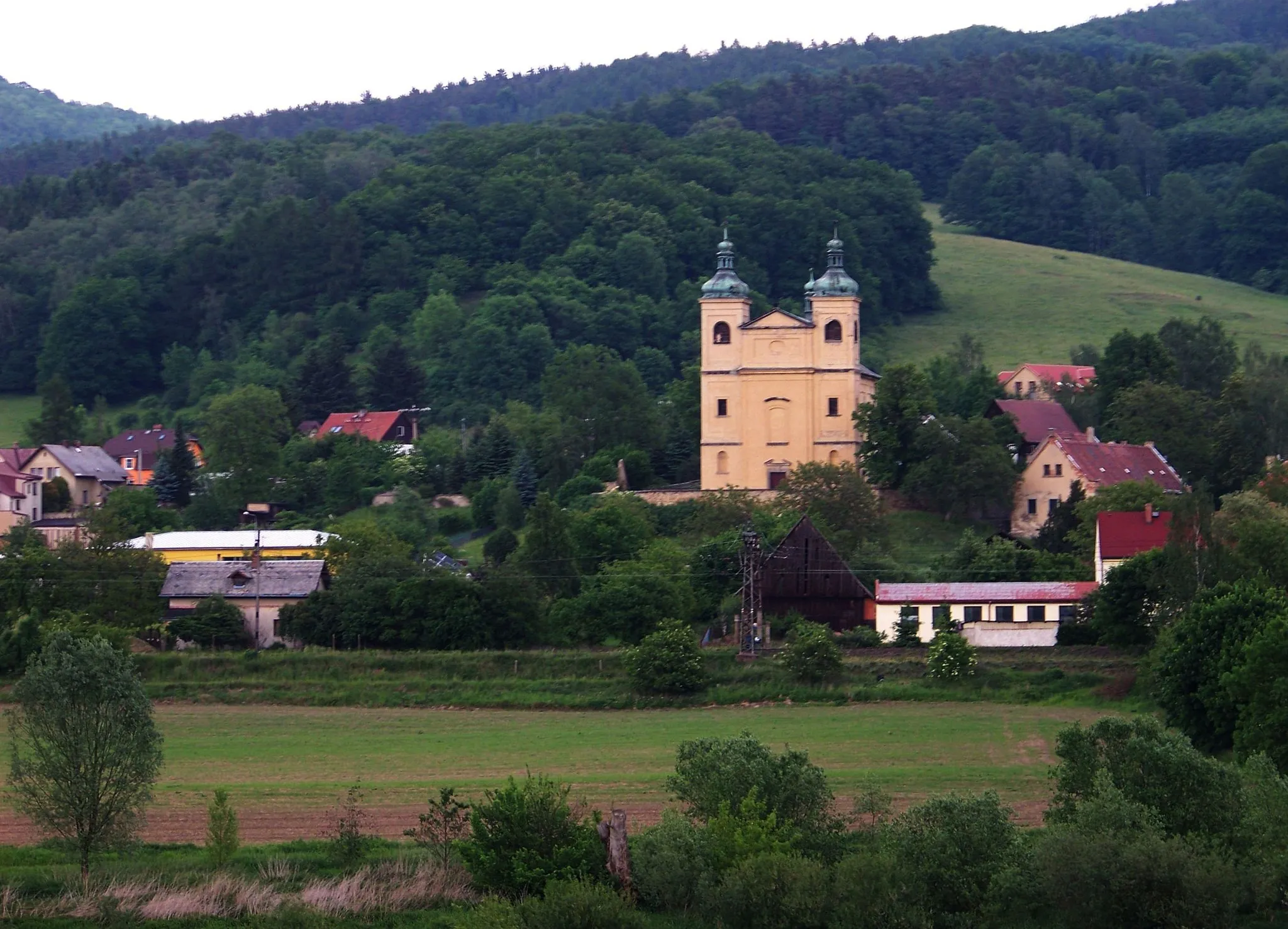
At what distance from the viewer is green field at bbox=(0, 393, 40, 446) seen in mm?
117875

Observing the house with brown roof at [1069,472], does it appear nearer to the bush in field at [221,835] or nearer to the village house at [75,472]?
the village house at [75,472]

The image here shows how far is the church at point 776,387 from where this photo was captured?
82062 mm

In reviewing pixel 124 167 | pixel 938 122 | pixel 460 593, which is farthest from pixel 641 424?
pixel 938 122

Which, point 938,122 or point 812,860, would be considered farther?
point 938,122

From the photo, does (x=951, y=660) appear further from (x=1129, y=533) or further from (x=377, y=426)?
(x=377, y=426)

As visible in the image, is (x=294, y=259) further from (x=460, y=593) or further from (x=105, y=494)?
(x=460, y=593)

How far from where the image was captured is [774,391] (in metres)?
82.6

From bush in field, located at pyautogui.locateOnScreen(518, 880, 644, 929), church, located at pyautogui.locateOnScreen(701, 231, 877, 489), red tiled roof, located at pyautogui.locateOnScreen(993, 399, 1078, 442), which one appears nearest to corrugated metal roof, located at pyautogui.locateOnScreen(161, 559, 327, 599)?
church, located at pyautogui.locateOnScreen(701, 231, 877, 489)

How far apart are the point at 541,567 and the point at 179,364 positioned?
71346 mm

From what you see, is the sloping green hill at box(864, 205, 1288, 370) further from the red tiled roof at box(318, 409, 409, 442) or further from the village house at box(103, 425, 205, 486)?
the village house at box(103, 425, 205, 486)

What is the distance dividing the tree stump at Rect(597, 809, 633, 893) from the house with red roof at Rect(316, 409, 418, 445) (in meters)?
70.9

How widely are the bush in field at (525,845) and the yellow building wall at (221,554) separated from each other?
41.1 metres

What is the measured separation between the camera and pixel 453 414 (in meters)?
111

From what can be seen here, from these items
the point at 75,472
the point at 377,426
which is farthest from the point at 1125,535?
the point at 75,472
